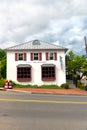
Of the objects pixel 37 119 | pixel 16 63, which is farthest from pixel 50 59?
pixel 37 119

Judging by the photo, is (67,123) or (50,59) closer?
(67,123)

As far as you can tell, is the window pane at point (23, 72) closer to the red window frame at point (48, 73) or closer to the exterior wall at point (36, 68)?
the exterior wall at point (36, 68)

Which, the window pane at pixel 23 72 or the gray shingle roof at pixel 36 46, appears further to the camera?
the gray shingle roof at pixel 36 46

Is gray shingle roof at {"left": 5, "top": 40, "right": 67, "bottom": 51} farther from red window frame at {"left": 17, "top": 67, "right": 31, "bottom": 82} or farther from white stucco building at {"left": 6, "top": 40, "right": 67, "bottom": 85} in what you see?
red window frame at {"left": 17, "top": 67, "right": 31, "bottom": 82}

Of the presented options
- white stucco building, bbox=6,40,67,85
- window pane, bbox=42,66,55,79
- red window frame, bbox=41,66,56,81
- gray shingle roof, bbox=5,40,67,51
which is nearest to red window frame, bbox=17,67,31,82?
white stucco building, bbox=6,40,67,85

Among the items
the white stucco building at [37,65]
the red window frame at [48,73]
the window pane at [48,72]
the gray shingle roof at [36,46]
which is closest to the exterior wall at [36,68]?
the white stucco building at [37,65]

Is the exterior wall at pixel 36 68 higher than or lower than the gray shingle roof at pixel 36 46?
lower

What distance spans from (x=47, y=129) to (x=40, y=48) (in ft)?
107

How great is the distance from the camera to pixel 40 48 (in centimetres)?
4206

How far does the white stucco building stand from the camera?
137 ft

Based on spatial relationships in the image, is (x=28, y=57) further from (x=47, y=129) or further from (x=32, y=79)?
(x=47, y=129)

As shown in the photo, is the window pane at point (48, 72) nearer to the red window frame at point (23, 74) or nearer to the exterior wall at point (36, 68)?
the exterior wall at point (36, 68)

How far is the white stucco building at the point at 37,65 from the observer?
41875 millimetres

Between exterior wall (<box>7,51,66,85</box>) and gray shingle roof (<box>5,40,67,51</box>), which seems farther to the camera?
gray shingle roof (<box>5,40,67,51</box>)
